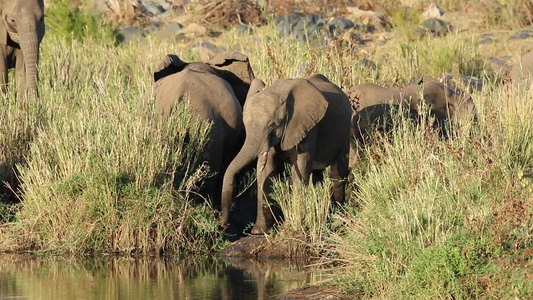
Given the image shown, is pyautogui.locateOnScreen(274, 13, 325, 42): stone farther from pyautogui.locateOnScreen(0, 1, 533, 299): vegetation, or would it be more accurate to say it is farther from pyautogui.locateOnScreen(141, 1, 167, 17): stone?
pyautogui.locateOnScreen(0, 1, 533, 299): vegetation

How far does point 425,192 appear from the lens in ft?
31.5

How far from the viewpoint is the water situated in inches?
378

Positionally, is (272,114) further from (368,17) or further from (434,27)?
(368,17)

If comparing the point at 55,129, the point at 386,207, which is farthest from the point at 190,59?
the point at 386,207

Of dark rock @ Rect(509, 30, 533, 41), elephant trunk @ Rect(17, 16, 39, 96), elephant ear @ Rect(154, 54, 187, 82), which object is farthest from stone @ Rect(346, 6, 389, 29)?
elephant ear @ Rect(154, 54, 187, 82)

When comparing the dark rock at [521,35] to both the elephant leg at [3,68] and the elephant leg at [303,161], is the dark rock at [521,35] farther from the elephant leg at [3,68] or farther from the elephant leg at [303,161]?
the elephant leg at [303,161]

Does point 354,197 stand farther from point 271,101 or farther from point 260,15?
point 260,15

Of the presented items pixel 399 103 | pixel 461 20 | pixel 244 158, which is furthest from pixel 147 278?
pixel 461 20

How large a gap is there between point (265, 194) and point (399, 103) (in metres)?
2.89

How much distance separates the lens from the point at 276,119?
1105 centimetres

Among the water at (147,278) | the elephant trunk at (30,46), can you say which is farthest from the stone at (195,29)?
the water at (147,278)

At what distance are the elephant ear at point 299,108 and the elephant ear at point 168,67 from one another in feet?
7.87

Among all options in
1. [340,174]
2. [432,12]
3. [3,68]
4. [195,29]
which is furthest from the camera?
[432,12]

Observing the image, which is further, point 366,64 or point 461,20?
point 461,20
